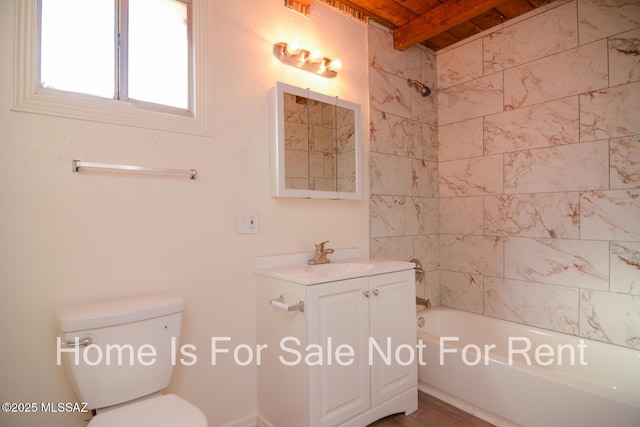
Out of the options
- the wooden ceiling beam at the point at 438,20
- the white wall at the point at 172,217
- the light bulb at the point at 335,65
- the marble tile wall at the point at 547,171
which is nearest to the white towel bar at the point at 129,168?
the white wall at the point at 172,217

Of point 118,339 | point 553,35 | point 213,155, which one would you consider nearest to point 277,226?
point 213,155

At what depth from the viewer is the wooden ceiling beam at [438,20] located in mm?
2092

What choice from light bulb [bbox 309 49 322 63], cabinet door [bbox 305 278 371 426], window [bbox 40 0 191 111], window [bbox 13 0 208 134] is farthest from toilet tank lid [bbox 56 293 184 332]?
light bulb [bbox 309 49 322 63]

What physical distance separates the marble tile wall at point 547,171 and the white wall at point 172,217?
1.13 m

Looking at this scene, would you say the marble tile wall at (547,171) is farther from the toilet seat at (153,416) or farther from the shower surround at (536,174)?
the toilet seat at (153,416)

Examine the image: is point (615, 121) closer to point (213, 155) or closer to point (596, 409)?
point (596, 409)

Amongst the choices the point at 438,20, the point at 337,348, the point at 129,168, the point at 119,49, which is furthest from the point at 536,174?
the point at 119,49

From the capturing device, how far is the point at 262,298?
1.78m

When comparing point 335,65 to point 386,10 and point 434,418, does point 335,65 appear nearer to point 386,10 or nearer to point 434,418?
point 386,10

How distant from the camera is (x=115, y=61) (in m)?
1.49

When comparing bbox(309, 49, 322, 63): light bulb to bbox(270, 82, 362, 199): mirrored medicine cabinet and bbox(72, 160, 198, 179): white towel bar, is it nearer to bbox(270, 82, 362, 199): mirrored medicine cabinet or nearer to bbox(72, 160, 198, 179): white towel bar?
bbox(270, 82, 362, 199): mirrored medicine cabinet

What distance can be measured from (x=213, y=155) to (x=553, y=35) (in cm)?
240

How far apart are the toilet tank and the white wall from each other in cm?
14

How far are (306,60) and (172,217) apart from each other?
1.24 meters
